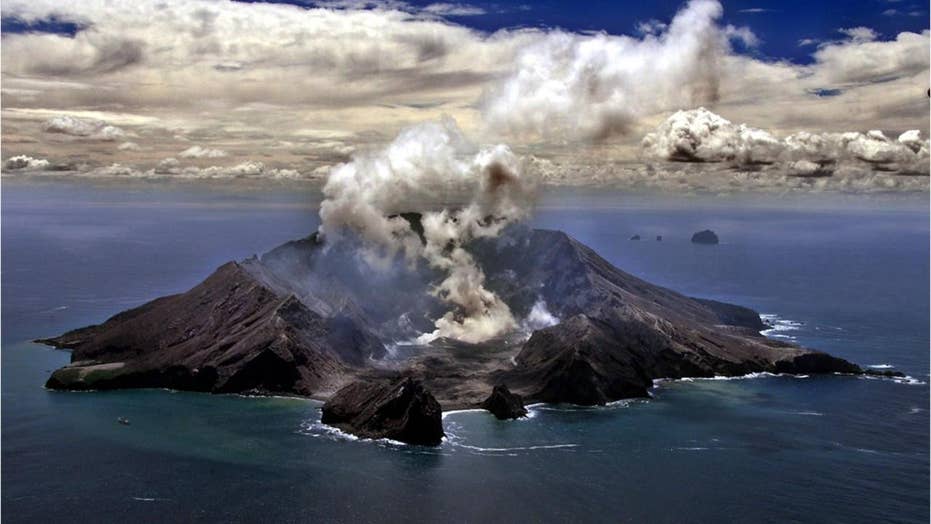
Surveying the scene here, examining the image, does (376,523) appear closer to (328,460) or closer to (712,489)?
(328,460)

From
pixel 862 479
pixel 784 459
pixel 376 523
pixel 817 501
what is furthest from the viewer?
pixel 784 459

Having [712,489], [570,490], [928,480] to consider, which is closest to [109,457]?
[570,490]

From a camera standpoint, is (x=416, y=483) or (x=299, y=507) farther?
(x=416, y=483)

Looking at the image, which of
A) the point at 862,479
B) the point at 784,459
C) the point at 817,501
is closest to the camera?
the point at 817,501

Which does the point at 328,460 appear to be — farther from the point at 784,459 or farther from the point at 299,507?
the point at 784,459

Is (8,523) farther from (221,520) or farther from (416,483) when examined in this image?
(416,483)

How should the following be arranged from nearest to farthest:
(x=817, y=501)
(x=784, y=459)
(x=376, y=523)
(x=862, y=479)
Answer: (x=376, y=523), (x=817, y=501), (x=862, y=479), (x=784, y=459)

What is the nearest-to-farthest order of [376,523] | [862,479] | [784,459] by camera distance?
[376,523] → [862,479] → [784,459]

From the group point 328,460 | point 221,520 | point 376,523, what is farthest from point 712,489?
point 221,520

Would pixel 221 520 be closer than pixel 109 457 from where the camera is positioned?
Yes
